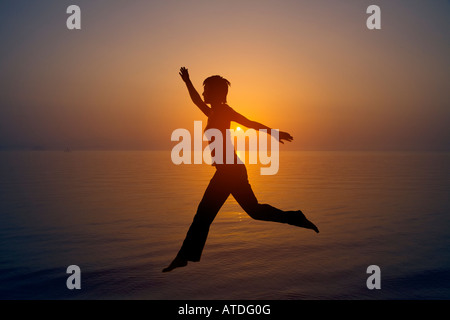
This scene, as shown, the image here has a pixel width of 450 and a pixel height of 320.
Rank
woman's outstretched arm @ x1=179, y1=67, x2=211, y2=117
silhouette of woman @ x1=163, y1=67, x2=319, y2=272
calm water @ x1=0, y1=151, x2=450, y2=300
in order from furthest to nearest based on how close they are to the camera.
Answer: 1. calm water @ x1=0, y1=151, x2=450, y2=300
2. woman's outstretched arm @ x1=179, y1=67, x2=211, y2=117
3. silhouette of woman @ x1=163, y1=67, x2=319, y2=272

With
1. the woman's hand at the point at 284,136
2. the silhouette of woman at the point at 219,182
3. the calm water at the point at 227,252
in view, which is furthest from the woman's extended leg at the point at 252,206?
the calm water at the point at 227,252

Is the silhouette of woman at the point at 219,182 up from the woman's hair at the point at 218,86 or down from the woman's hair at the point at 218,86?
down

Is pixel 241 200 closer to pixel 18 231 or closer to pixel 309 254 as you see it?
pixel 309 254

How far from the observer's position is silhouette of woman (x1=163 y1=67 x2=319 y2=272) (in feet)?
17.1

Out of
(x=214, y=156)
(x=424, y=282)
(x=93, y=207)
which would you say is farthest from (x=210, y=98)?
(x=93, y=207)

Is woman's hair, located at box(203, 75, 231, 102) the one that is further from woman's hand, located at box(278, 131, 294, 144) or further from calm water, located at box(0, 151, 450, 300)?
calm water, located at box(0, 151, 450, 300)

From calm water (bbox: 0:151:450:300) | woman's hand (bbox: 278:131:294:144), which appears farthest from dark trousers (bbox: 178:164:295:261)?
calm water (bbox: 0:151:450:300)

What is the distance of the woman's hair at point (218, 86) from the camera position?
5.29m

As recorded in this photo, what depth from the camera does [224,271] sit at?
7477mm

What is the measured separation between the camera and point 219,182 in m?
5.25

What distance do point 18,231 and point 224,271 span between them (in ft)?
21.4

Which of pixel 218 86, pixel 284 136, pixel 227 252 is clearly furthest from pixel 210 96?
pixel 227 252

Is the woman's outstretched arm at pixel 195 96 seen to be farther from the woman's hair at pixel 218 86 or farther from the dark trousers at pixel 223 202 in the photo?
the dark trousers at pixel 223 202

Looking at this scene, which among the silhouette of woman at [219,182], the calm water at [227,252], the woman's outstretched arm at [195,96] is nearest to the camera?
the silhouette of woman at [219,182]
